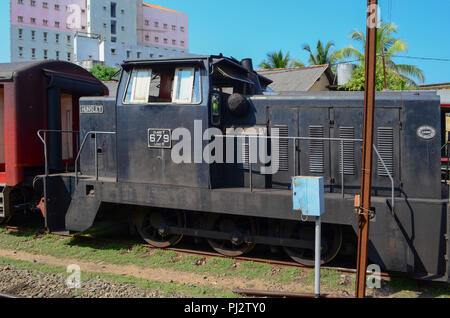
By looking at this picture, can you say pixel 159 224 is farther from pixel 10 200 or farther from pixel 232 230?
pixel 10 200

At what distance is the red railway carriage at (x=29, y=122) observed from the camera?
7.05 meters

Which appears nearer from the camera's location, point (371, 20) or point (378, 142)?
point (371, 20)

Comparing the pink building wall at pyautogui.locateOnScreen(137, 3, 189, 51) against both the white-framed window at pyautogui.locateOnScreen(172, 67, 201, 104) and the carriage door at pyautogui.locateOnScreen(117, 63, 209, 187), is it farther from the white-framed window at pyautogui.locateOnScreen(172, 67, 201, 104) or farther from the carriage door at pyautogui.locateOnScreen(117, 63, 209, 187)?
the white-framed window at pyautogui.locateOnScreen(172, 67, 201, 104)

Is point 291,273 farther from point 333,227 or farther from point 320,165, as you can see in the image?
point 320,165

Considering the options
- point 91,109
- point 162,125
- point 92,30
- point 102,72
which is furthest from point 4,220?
point 92,30

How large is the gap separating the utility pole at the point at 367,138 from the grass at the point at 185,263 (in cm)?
78

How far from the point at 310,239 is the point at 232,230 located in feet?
3.90

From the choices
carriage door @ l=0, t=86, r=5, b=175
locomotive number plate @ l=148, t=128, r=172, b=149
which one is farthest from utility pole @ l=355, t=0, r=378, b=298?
carriage door @ l=0, t=86, r=5, b=175

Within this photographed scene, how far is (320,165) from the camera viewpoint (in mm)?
5605
